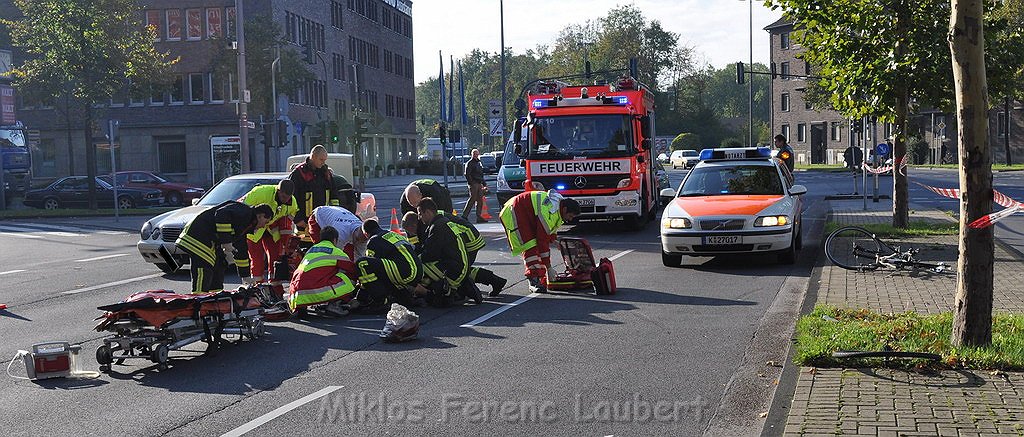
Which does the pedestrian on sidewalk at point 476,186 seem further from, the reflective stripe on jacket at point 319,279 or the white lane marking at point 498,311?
the reflective stripe on jacket at point 319,279

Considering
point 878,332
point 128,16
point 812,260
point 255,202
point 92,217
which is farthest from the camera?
point 128,16

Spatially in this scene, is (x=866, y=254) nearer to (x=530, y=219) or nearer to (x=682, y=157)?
(x=530, y=219)

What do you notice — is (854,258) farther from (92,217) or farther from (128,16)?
(128,16)

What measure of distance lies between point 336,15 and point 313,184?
6217cm

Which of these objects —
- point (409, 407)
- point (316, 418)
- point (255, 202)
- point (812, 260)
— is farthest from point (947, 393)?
point (812, 260)

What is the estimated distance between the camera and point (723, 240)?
15133mm

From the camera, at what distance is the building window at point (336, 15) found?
7424cm

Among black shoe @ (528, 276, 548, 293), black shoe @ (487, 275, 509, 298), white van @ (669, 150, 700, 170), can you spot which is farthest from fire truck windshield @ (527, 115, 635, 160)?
white van @ (669, 150, 700, 170)

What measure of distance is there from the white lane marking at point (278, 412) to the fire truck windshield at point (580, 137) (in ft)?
47.2

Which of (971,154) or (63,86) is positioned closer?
(971,154)

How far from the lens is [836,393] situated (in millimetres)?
7031

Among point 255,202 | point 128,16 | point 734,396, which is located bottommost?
point 734,396

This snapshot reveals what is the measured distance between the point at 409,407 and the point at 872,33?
12.4 m

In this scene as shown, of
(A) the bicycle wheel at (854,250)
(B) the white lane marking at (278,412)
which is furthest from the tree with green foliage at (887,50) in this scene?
(B) the white lane marking at (278,412)
